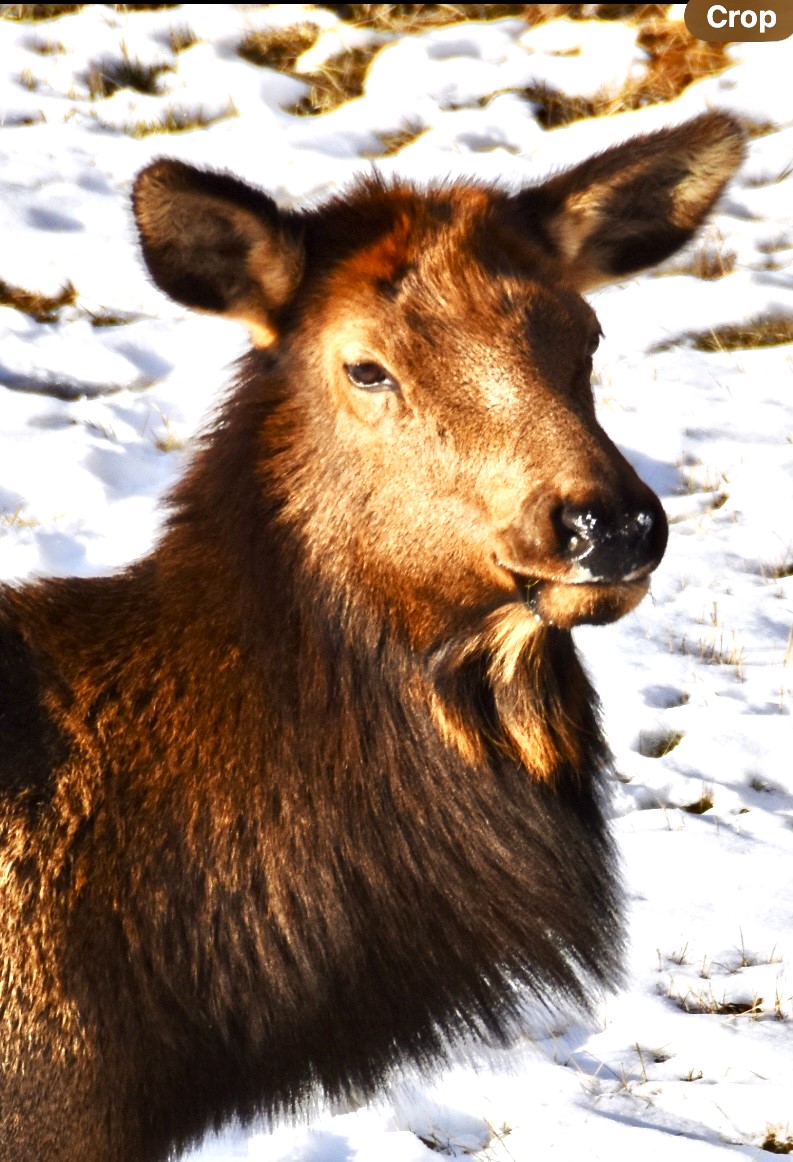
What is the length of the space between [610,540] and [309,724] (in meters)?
0.88

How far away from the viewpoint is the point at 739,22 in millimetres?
10953

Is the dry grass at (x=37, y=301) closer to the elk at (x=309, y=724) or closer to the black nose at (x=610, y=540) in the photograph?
the elk at (x=309, y=724)

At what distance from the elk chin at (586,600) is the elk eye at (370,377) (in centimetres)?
58

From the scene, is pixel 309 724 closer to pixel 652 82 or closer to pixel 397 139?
pixel 397 139

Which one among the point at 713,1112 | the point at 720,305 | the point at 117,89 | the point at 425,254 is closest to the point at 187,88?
the point at 117,89

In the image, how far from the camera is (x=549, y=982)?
3689 mm

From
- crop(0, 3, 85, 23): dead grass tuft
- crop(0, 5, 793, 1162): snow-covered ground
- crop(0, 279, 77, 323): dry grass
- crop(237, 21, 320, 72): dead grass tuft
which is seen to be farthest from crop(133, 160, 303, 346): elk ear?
crop(0, 3, 85, 23): dead grass tuft

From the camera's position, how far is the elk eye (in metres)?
3.48

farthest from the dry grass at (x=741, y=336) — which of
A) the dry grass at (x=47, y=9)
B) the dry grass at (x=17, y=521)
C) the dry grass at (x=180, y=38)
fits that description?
the dry grass at (x=47, y=9)

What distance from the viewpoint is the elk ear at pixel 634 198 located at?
387 centimetres

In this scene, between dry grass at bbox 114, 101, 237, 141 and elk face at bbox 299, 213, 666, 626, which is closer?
elk face at bbox 299, 213, 666, 626

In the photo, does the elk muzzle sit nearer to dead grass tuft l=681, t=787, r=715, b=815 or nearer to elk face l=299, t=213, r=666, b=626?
elk face l=299, t=213, r=666, b=626

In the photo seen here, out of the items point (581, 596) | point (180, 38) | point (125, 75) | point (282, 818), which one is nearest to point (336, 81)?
point (180, 38)

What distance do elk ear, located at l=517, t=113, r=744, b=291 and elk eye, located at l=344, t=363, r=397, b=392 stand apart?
565 millimetres
